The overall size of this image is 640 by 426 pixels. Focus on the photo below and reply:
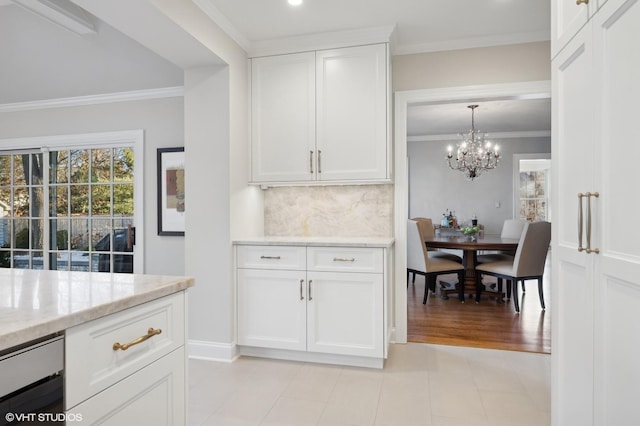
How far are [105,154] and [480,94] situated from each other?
11.8 ft

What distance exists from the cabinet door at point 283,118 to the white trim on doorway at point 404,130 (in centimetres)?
74

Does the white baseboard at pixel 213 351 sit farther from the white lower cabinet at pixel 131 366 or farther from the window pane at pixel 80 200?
the window pane at pixel 80 200

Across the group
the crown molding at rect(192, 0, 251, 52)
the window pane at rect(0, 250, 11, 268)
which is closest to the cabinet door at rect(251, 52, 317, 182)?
the crown molding at rect(192, 0, 251, 52)

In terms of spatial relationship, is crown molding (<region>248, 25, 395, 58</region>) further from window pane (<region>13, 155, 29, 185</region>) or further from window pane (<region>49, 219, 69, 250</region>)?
window pane (<region>13, 155, 29, 185</region>)

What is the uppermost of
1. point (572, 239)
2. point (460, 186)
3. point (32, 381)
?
point (460, 186)

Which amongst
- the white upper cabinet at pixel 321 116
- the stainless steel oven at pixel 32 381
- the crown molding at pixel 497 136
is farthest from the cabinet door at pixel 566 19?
the crown molding at pixel 497 136

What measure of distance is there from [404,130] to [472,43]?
84 cm

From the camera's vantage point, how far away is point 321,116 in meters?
3.02

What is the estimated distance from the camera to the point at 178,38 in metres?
2.43

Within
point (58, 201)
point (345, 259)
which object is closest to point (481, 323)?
point (345, 259)

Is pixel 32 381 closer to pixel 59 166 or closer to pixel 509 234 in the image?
pixel 59 166

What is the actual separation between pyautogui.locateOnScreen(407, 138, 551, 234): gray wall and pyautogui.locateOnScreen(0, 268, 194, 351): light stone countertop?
665cm

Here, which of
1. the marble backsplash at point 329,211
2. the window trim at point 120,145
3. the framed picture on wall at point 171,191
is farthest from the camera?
the window trim at point 120,145

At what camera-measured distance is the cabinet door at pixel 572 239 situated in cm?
142
